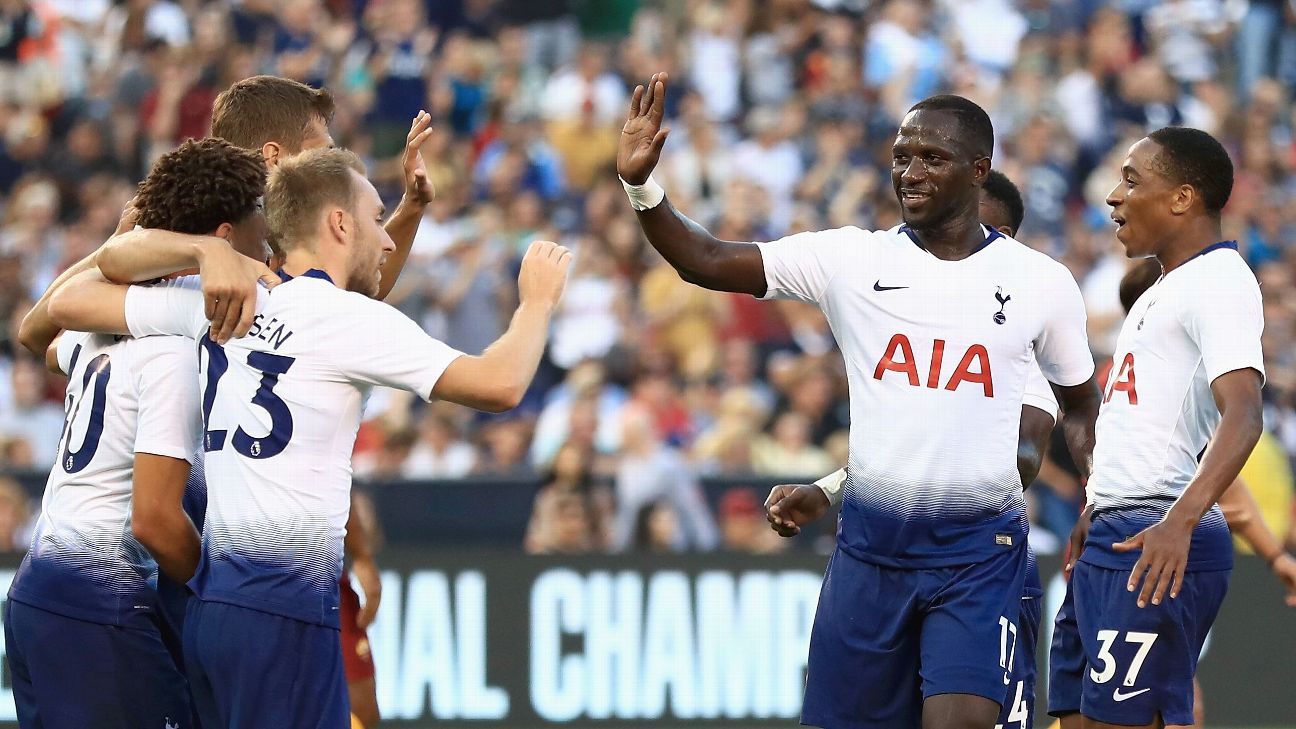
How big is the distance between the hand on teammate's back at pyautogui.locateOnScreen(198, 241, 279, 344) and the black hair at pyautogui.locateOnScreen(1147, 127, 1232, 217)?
10.4 ft

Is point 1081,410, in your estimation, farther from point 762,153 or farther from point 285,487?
point 762,153

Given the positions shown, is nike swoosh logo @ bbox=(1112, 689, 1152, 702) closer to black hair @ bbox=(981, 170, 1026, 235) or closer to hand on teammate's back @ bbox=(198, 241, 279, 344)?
black hair @ bbox=(981, 170, 1026, 235)

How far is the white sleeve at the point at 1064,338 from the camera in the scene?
18.7 ft

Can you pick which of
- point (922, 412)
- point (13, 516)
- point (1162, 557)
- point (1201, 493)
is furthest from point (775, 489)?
point (13, 516)

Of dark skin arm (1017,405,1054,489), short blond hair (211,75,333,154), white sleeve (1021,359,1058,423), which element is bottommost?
dark skin arm (1017,405,1054,489)

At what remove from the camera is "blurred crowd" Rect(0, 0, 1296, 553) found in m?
13.2

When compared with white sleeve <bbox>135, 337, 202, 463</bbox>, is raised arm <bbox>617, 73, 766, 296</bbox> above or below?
above

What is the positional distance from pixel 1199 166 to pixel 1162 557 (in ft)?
4.82

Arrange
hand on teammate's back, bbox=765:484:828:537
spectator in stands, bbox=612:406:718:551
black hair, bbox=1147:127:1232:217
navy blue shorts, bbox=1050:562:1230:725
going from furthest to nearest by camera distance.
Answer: spectator in stands, bbox=612:406:718:551
black hair, bbox=1147:127:1232:217
navy blue shorts, bbox=1050:562:1230:725
hand on teammate's back, bbox=765:484:828:537

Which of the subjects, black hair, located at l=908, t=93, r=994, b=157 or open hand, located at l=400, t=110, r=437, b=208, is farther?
open hand, located at l=400, t=110, r=437, b=208

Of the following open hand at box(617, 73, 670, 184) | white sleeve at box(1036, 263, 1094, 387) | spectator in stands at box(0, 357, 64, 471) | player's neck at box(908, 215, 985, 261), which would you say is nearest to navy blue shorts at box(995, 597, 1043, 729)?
white sleeve at box(1036, 263, 1094, 387)

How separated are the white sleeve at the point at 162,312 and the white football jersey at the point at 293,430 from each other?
30 cm

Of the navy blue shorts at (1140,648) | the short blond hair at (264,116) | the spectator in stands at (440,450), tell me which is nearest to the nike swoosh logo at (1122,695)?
the navy blue shorts at (1140,648)

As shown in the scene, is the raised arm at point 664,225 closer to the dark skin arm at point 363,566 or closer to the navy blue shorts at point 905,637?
the navy blue shorts at point 905,637
